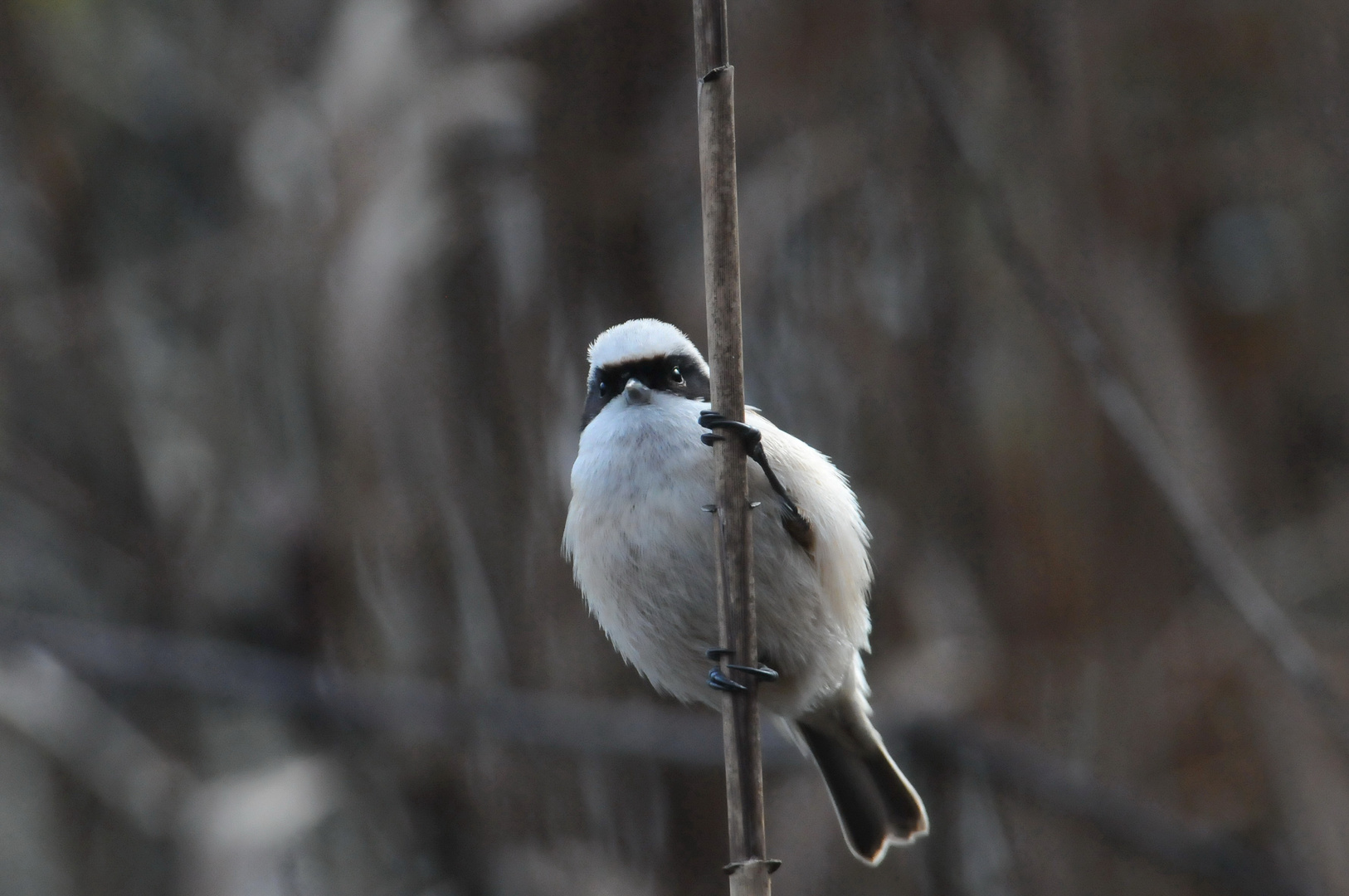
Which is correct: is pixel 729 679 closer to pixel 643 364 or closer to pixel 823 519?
pixel 823 519

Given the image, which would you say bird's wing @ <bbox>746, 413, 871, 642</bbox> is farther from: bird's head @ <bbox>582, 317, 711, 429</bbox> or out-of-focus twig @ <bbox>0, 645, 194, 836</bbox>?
out-of-focus twig @ <bbox>0, 645, 194, 836</bbox>

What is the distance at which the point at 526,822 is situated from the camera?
150 inches

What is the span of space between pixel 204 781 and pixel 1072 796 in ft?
9.13

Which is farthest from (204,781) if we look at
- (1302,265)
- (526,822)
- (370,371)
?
(1302,265)

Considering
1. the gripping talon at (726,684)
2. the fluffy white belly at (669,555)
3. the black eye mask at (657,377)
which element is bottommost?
the gripping talon at (726,684)

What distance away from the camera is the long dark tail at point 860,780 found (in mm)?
3334

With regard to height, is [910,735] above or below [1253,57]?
below

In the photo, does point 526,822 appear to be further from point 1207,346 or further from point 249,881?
point 1207,346

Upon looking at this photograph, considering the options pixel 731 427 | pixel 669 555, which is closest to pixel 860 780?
pixel 669 555

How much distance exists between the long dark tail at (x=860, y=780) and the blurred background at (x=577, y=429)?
362 millimetres

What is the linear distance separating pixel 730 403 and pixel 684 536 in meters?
0.72

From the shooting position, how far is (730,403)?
196 centimetres

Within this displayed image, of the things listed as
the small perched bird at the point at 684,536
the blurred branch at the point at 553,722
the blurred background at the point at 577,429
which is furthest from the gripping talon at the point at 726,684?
the blurred background at the point at 577,429

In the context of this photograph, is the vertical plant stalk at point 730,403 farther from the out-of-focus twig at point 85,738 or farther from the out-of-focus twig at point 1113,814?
the out-of-focus twig at point 85,738
